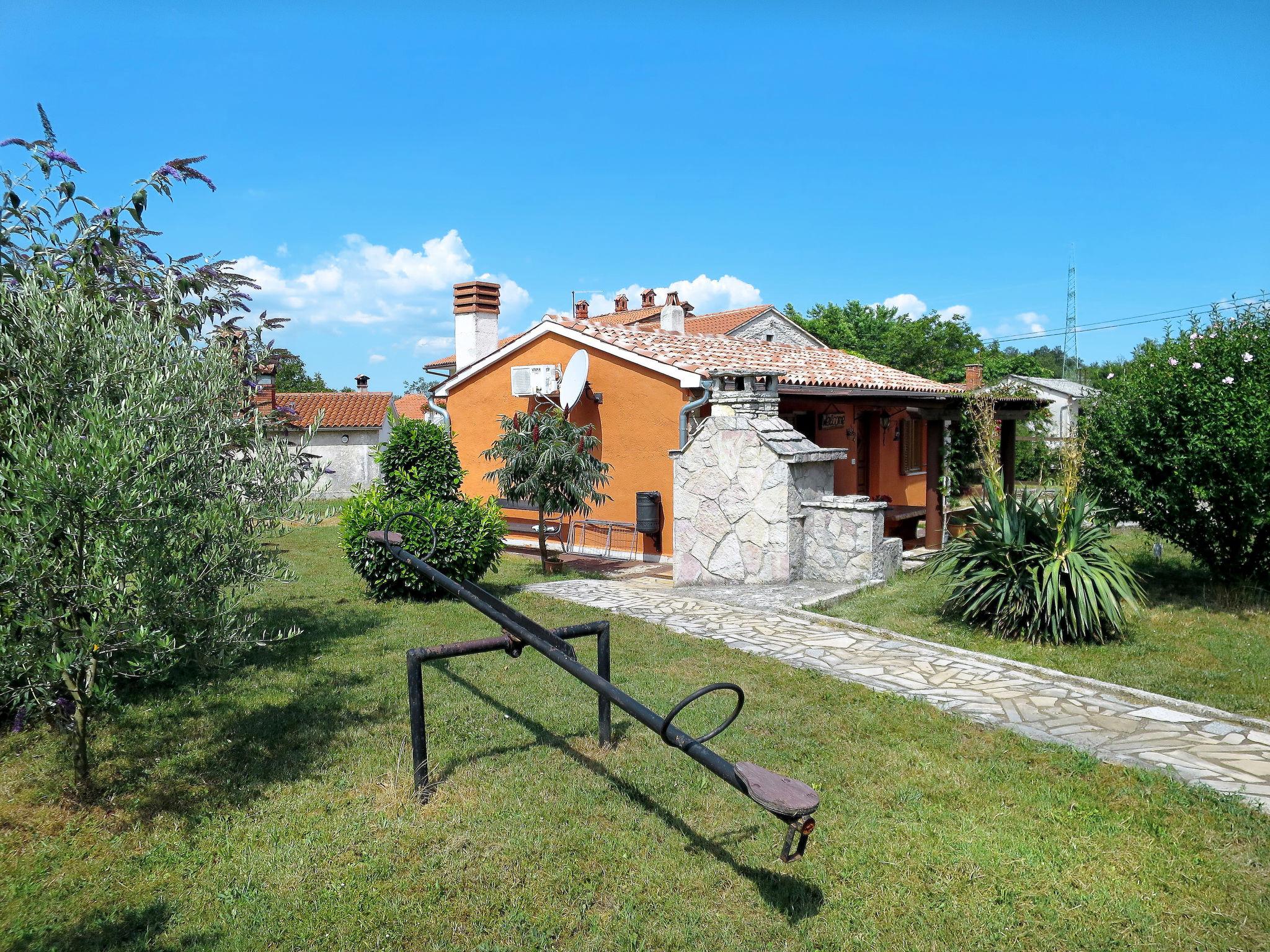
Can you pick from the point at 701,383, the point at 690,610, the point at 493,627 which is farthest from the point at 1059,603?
the point at 701,383

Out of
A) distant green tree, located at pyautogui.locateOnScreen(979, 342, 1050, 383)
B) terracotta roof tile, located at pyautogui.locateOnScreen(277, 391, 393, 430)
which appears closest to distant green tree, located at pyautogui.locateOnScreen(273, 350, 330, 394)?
terracotta roof tile, located at pyautogui.locateOnScreen(277, 391, 393, 430)

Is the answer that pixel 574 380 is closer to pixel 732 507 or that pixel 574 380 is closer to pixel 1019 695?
pixel 732 507

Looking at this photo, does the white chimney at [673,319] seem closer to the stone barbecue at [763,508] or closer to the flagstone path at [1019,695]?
the stone barbecue at [763,508]

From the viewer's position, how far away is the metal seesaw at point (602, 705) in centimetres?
275

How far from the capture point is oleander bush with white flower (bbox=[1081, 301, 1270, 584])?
303 inches

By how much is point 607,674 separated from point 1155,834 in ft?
9.13

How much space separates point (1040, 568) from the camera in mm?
7281

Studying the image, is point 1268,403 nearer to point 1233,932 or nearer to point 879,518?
point 879,518

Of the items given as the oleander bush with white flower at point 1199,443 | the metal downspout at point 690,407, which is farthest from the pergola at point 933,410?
the oleander bush with white flower at point 1199,443

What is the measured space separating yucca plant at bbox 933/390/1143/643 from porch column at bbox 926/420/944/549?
5.05 m

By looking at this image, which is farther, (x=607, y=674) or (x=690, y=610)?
(x=690, y=610)

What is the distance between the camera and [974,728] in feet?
16.8

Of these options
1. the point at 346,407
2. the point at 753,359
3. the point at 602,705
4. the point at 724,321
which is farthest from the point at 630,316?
the point at 602,705

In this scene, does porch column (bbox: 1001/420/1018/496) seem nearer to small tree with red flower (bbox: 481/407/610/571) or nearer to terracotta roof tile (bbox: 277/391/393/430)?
small tree with red flower (bbox: 481/407/610/571)
